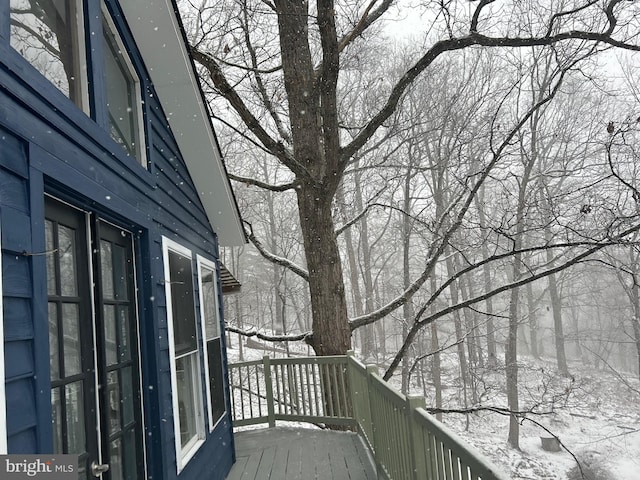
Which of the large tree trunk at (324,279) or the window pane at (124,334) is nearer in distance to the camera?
the window pane at (124,334)

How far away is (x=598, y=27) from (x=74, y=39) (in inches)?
280

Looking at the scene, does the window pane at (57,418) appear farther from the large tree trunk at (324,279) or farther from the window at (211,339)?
the large tree trunk at (324,279)

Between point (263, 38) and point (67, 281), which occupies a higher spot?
point (263, 38)

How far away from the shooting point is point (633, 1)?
484cm

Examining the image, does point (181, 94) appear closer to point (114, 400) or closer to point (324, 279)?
point (114, 400)

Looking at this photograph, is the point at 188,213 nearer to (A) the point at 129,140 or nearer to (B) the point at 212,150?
(B) the point at 212,150

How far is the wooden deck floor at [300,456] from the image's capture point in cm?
435

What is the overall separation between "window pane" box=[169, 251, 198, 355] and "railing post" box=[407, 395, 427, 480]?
5.87 feet

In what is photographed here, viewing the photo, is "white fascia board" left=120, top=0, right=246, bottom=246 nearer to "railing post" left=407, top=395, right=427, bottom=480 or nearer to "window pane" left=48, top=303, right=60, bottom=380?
"window pane" left=48, top=303, right=60, bottom=380

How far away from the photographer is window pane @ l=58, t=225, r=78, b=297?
1.97m

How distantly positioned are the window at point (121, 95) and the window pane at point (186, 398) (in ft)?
5.33

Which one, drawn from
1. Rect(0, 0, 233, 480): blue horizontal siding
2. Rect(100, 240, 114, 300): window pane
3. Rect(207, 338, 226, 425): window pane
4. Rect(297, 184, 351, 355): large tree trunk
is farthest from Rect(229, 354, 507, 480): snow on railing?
Rect(100, 240, 114, 300): window pane

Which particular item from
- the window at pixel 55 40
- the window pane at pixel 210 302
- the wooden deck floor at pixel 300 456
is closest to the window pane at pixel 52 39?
the window at pixel 55 40

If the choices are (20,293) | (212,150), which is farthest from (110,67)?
(20,293)
